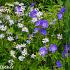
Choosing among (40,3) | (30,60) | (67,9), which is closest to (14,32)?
(30,60)

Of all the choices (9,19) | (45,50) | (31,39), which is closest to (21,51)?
(31,39)

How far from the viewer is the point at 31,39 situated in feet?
8.50

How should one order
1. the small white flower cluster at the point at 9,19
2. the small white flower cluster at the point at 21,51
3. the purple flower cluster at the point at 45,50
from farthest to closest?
the small white flower cluster at the point at 9,19, the small white flower cluster at the point at 21,51, the purple flower cluster at the point at 45,50

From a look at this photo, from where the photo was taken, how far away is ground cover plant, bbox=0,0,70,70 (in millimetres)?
2373

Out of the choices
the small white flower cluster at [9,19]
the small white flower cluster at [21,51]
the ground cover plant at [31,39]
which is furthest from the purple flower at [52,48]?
the small white flower cluster at [9,19]

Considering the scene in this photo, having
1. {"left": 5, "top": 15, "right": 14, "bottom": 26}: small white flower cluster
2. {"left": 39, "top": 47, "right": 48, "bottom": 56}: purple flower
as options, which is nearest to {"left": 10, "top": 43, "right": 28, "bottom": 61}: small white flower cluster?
{"left": 39, "top": 47, "right": 48, "bottom": 56}: purple flower

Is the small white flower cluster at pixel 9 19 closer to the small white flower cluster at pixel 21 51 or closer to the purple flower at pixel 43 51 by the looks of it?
the small white flower cluster at pixel 21 51

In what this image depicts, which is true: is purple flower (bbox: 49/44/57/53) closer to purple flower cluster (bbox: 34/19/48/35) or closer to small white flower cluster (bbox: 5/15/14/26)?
purple flower cluster (bbox: 34/19/48/35)

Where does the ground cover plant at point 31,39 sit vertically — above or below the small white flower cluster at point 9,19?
below

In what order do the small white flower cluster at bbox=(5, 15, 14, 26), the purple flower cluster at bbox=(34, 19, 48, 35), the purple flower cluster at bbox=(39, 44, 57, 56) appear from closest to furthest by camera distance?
the purple flower cluster at bbox=(39, 44, 57, 56)
the purple flower cluster at bbox=(34, 19, 48, 35)
the small white flower cluster at bbox=(5, 15, 14, 26)

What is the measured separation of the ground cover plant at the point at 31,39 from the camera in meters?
2.37

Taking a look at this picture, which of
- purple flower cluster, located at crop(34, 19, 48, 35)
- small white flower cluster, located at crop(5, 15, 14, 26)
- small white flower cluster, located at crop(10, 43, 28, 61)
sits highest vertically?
small white flower cluster, located at crop(5, 15, 14, 26)

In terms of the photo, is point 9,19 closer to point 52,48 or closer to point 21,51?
point 21,51

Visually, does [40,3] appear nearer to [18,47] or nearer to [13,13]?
[13,13]
